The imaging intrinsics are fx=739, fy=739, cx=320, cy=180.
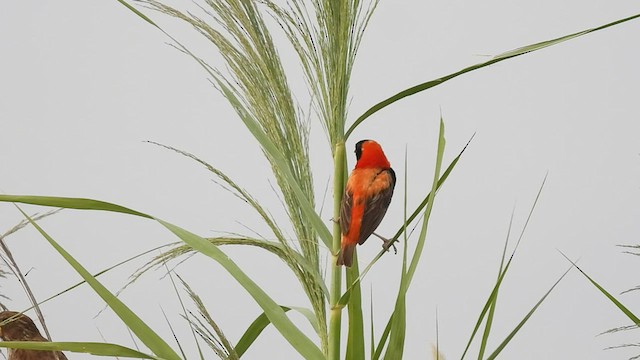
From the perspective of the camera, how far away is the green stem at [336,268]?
1550 mm

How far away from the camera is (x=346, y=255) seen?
5.06ft

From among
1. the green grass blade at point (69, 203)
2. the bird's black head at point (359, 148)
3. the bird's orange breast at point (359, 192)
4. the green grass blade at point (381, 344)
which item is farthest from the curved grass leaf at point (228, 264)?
the bird's black head at point (359, 148)

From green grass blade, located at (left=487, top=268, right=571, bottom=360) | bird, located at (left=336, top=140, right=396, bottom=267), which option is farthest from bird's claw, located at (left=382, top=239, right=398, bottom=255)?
green grass blade, located at (left=487, top=268, right=571, bottom=360)

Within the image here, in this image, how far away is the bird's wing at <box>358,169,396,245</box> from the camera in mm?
1595

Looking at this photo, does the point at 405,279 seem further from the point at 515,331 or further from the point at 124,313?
the point at 124,313

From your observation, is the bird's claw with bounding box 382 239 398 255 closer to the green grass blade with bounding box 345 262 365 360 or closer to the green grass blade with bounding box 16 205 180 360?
the green grass blade with bounding box 345 262 365 360

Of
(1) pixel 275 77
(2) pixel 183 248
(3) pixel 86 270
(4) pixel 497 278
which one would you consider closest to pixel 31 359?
(2) pixel 183 248

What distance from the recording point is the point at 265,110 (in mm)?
1539

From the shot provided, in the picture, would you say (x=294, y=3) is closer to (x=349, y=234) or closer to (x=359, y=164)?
(x=359, y=164)

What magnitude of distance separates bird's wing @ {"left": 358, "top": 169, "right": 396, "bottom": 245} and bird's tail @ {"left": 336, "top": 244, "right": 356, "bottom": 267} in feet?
0.11

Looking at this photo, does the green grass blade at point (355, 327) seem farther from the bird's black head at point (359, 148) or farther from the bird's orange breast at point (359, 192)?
the bird's black head at point (359, 148)

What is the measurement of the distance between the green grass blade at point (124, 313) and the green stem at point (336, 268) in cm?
37

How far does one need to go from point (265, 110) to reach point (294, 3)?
271 millimetres

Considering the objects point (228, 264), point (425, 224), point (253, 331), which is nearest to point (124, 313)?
point (228, 264)
